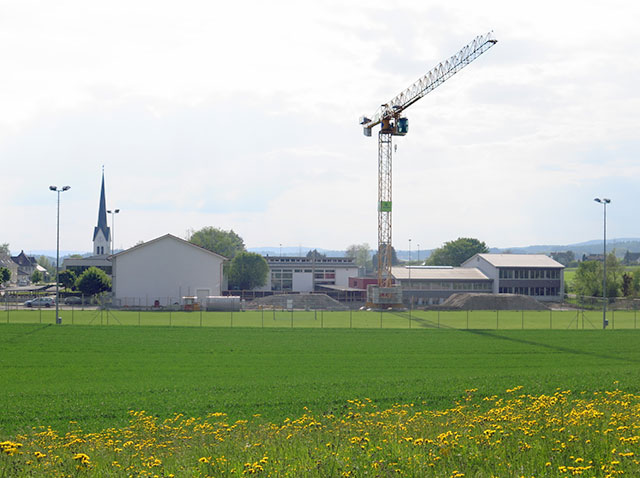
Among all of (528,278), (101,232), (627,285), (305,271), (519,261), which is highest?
(101,232)

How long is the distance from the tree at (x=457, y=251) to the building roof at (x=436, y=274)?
1925 inches

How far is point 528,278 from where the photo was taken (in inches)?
3964

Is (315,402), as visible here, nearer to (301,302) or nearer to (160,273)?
(301,302)

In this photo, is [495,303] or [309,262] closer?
[495,303]

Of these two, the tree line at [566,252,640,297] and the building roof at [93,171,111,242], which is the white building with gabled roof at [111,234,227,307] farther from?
the building roof at [93,171,111,242]

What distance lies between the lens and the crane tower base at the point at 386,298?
87.4m

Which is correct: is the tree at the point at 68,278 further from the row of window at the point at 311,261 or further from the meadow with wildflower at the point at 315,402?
the meadow with wildflower at the point at 315,402

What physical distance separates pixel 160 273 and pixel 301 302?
19.0m

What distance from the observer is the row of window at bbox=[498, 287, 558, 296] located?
9960 centimetres

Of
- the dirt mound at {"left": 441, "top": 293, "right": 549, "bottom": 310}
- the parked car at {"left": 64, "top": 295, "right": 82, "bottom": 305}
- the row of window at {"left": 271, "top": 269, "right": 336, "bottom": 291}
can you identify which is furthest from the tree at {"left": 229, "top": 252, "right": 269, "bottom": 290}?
A: the dirt mound at {"left": 441, "top": 293, "right": 549, "bottom": 310}

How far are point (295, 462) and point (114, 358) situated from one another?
22776 mm

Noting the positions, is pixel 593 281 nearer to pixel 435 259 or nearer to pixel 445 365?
pixel 435 259

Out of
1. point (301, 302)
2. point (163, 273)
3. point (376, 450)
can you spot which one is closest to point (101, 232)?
point (163, 273)

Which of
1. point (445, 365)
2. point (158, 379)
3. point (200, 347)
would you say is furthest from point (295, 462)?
point (200, 347)
